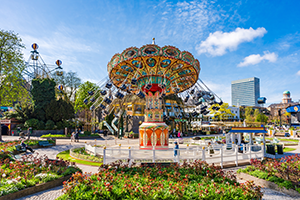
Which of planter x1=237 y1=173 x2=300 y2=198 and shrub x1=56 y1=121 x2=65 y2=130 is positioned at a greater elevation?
shrub x1=56 y1=121 x2=65 y2=130

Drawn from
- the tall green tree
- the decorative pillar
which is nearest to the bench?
the decorative pillar

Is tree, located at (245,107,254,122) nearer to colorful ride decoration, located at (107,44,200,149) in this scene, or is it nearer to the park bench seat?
colorful ride decoration, located at (107,44,200,149)

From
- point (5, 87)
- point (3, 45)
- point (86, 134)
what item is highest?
point (3, 45)

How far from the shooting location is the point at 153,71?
1862 cm

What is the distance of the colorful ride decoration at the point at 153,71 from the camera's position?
1638 centimetres

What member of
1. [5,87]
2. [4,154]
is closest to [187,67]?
[4,154]

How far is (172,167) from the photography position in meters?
8.85

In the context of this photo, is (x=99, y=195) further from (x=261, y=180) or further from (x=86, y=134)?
(x=86, y=134)

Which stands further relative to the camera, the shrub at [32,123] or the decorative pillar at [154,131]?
the shrub at [32,123]

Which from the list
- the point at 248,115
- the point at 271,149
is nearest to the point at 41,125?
the point at 271,149

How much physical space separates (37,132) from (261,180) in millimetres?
36018

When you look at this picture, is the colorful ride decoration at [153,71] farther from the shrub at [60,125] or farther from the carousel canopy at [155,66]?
the shrub at [60,125]

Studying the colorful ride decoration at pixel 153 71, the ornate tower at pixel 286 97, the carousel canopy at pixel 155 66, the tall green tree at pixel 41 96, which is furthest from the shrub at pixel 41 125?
the ornate tower at pixel 286 97

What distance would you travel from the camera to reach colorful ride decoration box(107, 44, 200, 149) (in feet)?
53.7
